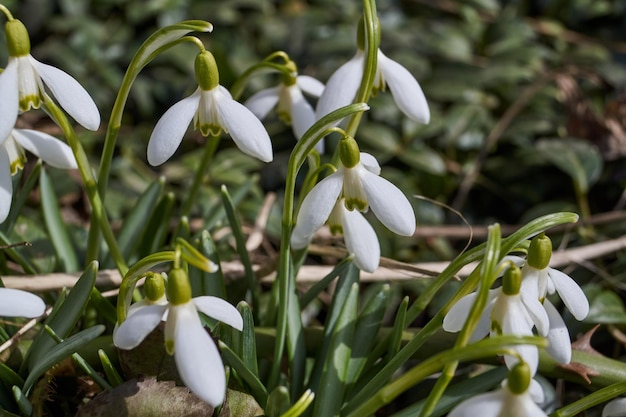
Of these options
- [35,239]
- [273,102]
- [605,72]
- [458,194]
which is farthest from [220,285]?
[605,72]

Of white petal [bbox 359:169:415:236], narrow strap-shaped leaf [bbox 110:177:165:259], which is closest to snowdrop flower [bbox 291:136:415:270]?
white petal [bbox 359:169:415:236]

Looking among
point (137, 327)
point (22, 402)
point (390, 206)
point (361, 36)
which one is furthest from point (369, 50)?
point (22, 402)

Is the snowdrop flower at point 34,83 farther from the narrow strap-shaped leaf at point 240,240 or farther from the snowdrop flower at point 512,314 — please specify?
the snowdrop flower at point 512,314

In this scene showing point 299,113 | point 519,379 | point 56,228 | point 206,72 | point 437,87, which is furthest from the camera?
point 437,87

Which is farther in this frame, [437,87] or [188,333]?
[437,87]

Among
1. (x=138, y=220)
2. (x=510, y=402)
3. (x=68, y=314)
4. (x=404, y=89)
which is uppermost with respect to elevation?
(x=404, y=89)

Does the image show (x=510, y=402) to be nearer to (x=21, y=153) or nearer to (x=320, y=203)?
(x=320, y=203)

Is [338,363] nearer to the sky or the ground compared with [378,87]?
nearer to the ground

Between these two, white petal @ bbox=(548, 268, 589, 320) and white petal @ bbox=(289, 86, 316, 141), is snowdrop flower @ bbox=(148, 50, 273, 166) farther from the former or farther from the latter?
white petal @ bbox=(548, 268, 589, 320)
